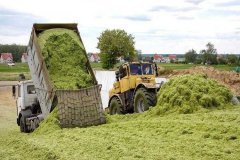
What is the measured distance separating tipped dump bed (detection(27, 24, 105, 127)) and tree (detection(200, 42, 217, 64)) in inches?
3093

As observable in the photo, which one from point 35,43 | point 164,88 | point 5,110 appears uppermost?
point 35,43

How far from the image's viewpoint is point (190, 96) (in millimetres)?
15328

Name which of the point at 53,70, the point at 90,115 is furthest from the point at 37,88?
the point at 90,115

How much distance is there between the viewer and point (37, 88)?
53.2ft

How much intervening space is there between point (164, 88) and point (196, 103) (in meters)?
1.83

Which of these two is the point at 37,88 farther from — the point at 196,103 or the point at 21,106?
the point at 196,103

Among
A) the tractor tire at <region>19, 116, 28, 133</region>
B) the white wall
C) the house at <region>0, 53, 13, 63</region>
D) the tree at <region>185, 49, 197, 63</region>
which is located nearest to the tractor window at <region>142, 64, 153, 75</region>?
the tractor tire at <region>19, 116, 28, 133</region>

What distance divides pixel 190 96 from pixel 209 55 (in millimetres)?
81389

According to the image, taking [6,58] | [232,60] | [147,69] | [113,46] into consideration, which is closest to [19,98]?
[147,69]

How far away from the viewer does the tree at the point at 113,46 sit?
190 ft

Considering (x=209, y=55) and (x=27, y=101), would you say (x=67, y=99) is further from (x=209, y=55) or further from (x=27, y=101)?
(x=209, y=55)

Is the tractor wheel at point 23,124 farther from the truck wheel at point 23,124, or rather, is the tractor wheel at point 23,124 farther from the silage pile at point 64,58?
the silage pile at point 64,58

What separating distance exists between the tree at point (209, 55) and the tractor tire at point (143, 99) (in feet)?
248

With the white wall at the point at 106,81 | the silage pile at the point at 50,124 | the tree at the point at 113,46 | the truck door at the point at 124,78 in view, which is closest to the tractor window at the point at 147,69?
the truck door at the point at 124,78
